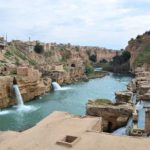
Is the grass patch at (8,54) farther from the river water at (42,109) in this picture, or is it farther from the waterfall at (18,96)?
the waterfall at (18,96)

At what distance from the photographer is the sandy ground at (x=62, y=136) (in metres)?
12.7

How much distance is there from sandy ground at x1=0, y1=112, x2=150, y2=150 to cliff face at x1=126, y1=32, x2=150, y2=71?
187ft

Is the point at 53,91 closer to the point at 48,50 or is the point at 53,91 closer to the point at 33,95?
the point at 33,95

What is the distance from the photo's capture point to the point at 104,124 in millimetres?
21172

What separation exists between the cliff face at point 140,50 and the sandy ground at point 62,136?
56906mm

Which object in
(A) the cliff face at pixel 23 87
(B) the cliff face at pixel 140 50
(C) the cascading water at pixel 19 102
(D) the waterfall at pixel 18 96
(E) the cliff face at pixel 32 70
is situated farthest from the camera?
(B) the cliff face at pixel 140 50

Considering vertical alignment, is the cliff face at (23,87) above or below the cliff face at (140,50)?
below

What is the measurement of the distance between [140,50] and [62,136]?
6807cm

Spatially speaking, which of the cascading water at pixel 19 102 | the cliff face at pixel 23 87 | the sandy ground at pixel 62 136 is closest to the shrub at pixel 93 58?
the cliff face at pixel 23 87

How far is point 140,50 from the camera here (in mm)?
79500

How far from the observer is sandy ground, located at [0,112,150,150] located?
12.7 m

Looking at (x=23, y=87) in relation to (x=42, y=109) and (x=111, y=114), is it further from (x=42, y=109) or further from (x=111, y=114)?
(x=111, y=114)

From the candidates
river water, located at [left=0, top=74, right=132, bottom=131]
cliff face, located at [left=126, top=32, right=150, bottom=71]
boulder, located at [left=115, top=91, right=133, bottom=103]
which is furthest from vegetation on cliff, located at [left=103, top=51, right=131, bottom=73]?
boulder, located at [left=115, top=91, right=133, bottom=103]

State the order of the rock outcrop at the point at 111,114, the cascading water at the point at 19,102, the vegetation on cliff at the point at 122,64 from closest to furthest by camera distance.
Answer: the rock outcrop at the point at 111,114, the cascading water at the point at 19,102, the vegetation on cliff at the point at 122,64
